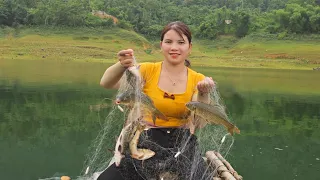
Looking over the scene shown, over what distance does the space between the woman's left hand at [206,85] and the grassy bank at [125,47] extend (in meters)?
40.4

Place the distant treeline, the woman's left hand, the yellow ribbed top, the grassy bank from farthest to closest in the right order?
the distant treeline < the grassy bank < the yellow ribbed top < the woman's left hand

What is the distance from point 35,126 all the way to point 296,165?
7531 mm

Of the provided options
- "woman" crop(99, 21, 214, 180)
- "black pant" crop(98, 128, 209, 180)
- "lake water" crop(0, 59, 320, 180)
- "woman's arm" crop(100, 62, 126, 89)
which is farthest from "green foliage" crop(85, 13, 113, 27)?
"black pant" crop(98, 128, 209, 180)

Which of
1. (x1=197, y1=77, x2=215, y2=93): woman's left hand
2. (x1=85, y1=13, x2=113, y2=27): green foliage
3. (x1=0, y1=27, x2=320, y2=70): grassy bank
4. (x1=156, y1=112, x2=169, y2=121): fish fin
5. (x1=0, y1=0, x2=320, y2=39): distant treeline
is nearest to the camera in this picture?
(x1=197, y1=77, x2=215, y2=93): woman's left hand

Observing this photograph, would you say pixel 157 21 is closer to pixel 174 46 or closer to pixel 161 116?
pixel 174 46

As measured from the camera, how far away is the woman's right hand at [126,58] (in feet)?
12.7

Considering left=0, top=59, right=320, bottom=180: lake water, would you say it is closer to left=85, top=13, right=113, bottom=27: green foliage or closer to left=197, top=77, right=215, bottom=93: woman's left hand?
left=197, top=77, right=215, bottom=93: woman's left hand

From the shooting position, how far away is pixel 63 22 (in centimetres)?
7131

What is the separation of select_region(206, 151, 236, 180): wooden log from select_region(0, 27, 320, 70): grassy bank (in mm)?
37853

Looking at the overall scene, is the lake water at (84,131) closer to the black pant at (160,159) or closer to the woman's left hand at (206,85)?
the black pant at (160,159)

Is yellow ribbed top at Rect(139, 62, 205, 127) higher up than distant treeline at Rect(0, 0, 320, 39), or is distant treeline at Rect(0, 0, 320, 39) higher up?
yellow ribbed top at Rect(139, 62, 205, 127)

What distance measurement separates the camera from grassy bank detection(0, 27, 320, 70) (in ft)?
160

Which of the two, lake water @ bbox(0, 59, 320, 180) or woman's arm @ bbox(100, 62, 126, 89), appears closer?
woman's arm @ bbox(100, 62, 126, 89)

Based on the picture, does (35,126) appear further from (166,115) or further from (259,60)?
(259,60)
